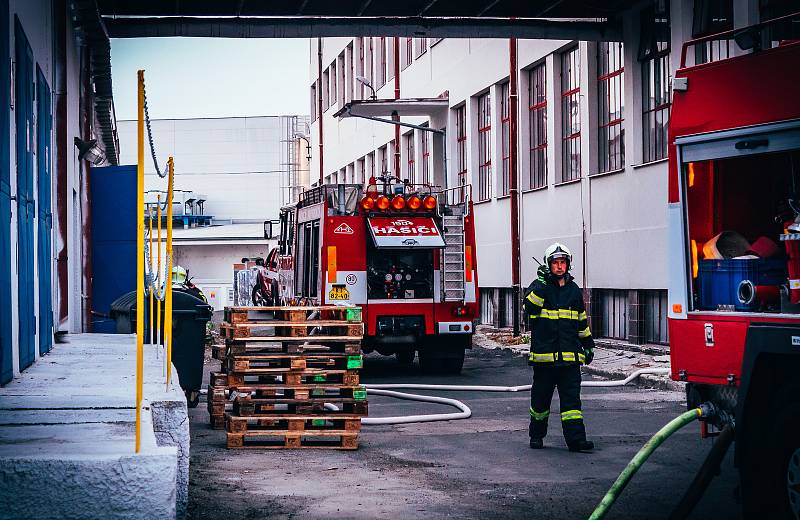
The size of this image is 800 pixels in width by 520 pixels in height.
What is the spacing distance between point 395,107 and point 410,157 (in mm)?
8776

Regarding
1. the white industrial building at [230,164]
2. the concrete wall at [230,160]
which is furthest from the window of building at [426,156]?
the concrete wall at [230,160]

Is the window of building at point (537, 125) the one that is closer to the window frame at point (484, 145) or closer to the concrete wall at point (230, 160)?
the window frame at point (484, 145)

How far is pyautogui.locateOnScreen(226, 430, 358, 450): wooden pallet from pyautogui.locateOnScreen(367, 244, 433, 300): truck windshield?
26.8 ft

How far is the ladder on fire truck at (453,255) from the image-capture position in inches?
767

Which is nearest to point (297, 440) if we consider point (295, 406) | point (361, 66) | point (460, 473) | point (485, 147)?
point (295, 406)

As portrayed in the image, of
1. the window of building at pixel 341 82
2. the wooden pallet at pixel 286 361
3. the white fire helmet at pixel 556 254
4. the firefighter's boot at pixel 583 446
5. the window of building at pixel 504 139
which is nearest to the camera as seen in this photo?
the firefighter's boot at pixel 583 446

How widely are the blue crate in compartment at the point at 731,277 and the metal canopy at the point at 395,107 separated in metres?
21.0

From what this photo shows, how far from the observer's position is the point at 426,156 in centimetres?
3722

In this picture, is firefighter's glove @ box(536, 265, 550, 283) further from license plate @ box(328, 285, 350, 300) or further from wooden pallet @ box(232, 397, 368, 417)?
license plate @ box(328, 285, 350, 300)

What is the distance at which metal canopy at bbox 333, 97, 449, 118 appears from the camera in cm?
2972

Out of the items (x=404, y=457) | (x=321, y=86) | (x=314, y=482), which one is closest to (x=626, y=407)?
(x=404, y=457)

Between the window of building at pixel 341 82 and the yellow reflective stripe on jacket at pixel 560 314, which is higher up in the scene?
the window of building at pixel 341 82

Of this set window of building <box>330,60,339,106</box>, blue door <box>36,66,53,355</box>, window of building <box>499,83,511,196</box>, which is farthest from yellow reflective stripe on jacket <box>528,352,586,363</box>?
window of building <box>330,60,339,106</box>

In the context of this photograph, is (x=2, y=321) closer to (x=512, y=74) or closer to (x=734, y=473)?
(x=734, y=473)
